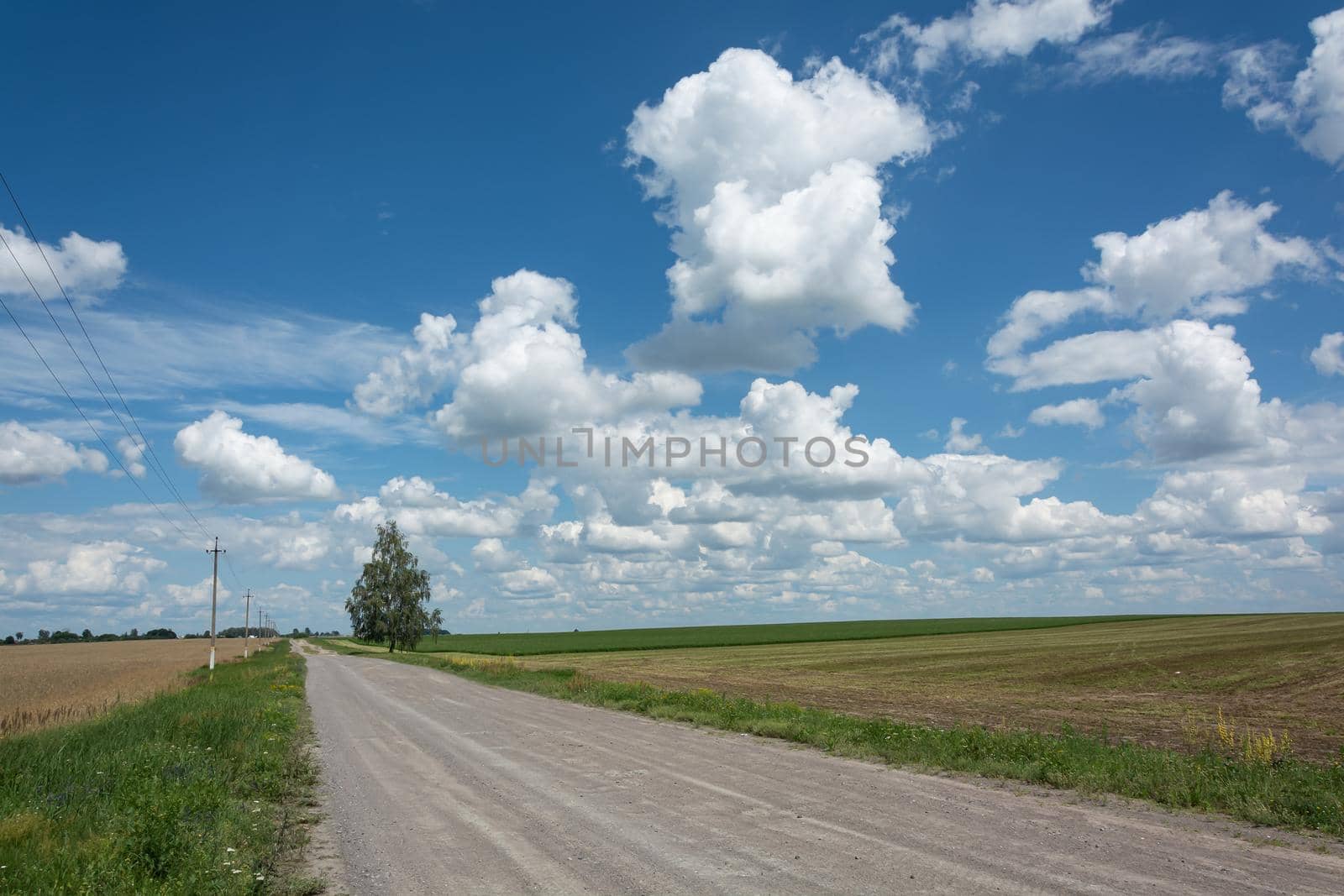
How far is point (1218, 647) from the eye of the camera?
5241cm

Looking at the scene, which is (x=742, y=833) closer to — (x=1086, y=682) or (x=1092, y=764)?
(x=1092, y=764)

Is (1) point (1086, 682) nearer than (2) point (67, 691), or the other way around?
(1) point (1086, 682)

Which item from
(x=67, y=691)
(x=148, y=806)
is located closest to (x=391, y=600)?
(x=67, y=691)

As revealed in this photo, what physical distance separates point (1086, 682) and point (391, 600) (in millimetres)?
80685

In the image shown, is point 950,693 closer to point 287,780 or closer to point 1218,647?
point 287,780

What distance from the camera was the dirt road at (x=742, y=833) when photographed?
8.12 meters

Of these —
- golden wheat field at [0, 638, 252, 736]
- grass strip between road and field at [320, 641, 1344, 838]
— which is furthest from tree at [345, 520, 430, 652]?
grass strip between road and field at [320, 641, 1344, 838]

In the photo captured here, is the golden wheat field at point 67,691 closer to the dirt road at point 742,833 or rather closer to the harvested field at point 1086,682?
the dirt road at point 742,833

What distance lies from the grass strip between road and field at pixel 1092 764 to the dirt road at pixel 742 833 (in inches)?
30.3

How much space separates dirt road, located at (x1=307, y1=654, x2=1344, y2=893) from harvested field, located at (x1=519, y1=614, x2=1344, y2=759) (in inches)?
307

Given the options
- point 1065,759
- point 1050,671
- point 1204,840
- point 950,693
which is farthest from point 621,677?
point 1204,840

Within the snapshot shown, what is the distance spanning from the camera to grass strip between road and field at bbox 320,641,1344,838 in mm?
10922

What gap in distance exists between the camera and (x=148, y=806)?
9.35m

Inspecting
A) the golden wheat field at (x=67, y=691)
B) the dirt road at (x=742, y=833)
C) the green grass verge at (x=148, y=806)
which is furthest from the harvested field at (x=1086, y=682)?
the golden wheat field at (x=67, y=691)
